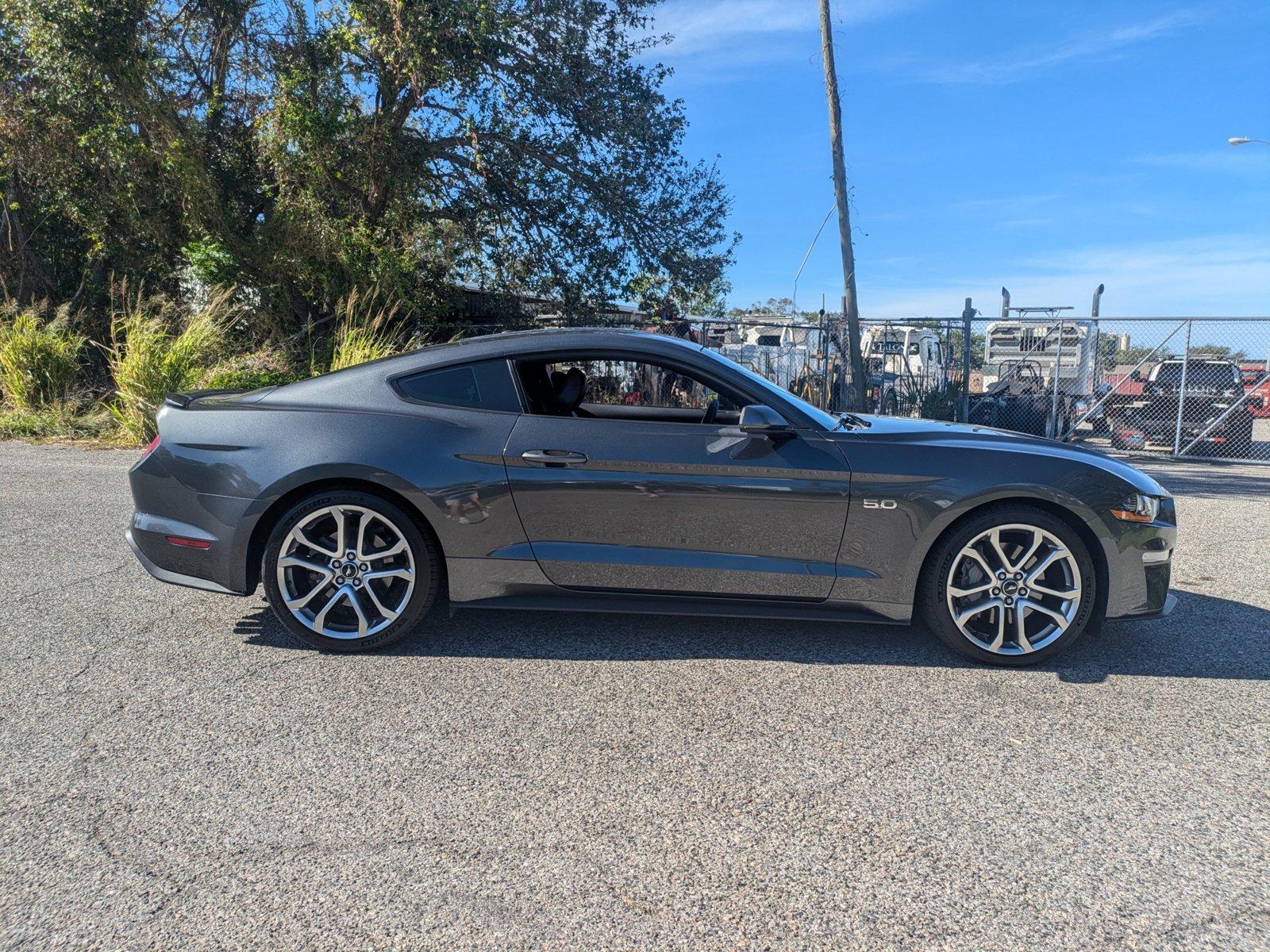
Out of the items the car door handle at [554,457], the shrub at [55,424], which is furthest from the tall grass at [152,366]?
the car door handle at [554,457]

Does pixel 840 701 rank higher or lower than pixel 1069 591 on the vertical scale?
lower

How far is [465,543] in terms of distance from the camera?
155 inches

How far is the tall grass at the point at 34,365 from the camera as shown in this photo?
1286 centimetres

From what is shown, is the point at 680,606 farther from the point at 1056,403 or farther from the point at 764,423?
the point at 1056,403

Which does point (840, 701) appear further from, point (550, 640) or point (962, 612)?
point (550, 640)

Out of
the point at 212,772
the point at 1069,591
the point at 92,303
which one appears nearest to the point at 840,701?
the point at 1069,591

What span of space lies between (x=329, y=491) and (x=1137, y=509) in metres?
3.58

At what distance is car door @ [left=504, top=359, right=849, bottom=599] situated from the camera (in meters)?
3.88

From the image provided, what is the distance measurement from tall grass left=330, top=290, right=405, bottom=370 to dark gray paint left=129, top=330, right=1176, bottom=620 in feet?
21.9

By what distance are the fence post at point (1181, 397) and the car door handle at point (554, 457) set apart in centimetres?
1289

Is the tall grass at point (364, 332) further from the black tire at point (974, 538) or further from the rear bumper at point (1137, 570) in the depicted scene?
the rear bumper at point (1137, 570)

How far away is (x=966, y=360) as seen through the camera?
48.8 ft

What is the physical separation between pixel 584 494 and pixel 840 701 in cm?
138

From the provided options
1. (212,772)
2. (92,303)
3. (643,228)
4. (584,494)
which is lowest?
(212,772)
